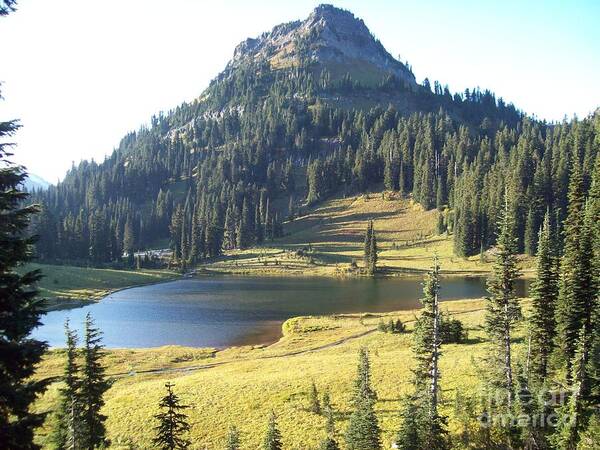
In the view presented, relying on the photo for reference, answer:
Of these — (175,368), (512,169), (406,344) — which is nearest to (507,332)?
(406,344)

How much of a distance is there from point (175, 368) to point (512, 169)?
13232 centimetres

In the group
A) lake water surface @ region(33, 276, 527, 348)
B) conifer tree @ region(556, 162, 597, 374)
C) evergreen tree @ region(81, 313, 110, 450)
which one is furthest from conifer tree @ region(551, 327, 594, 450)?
lake water surface @ region(33, 276, 527, 348)

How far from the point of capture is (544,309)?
3541cm

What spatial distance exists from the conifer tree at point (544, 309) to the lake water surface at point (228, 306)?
1644 inches

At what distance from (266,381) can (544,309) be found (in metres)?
26.5

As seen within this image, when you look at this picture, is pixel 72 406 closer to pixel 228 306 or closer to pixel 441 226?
pixel 228 306

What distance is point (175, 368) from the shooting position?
54.8 meters

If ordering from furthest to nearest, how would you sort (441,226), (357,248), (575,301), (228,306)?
1. (357,248)
2. (441,226)
3. (228,306)
4. (575,301)

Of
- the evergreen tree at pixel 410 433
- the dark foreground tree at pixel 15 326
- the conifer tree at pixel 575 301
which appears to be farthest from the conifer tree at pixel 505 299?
the dark foreground tree at pixel 15 326

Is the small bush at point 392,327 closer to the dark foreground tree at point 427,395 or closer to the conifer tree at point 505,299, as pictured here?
the dark foreground tree at point 427,395

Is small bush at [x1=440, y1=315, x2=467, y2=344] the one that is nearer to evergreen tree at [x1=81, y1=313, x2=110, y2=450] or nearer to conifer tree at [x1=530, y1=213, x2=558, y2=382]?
conifer tree at [x1=530, y1=213, x2=558, y2=382]

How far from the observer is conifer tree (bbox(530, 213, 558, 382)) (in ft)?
A: 114

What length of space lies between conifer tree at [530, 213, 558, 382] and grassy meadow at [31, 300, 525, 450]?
5.20 m

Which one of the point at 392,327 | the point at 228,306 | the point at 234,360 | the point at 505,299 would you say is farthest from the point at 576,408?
the point at 228,306
